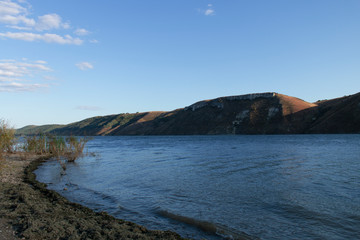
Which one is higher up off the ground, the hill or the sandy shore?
the hill

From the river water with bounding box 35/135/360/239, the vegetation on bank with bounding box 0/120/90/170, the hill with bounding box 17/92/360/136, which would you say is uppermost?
the hill with bounding box 17/92/360/136

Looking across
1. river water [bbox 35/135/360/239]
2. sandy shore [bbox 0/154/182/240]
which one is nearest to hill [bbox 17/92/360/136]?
river water [bbox 35/135/360/239]

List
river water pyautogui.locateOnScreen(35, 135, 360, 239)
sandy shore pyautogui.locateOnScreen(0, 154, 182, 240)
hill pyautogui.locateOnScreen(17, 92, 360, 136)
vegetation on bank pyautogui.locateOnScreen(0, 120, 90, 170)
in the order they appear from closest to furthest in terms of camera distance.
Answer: sandy shore pyautogui.locateOnScreen(0, 154, 182, 240)
river water pyautogui.locateOnScreen(35, 135, 360, 239)
vegetation on bank pyautogui.locateOnScreen(0, 120, 90, 170)
hill pyautogui.locateOnScreen(17, 92, 360, 136)

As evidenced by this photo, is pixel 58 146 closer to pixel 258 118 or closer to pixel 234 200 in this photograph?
pixel 234 200

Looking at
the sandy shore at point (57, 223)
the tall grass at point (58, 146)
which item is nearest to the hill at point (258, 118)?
the tall grass at point (58, 146)

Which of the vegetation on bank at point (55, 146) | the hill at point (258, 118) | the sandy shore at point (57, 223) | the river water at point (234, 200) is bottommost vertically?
the river water at point (234, 200)

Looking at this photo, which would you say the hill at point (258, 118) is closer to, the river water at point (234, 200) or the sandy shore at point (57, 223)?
the river water at point (234, 200)

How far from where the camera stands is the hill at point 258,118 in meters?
84.6

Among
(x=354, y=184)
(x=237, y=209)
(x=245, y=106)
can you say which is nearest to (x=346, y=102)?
(x=245, y=106)

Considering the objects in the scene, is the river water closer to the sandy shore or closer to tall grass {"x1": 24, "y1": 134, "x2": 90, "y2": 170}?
the sandy shore

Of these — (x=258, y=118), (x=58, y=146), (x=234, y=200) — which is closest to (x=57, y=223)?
(x=234, y=200)

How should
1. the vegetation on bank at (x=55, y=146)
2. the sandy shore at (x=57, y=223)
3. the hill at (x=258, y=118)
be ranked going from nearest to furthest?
the sandy shore at (x=57, y=223) < the vegetation on bank at (x=55, y=146) < the hill at (x=258, y=118)

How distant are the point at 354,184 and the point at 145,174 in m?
12.6

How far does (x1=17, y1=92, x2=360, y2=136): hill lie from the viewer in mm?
84562
